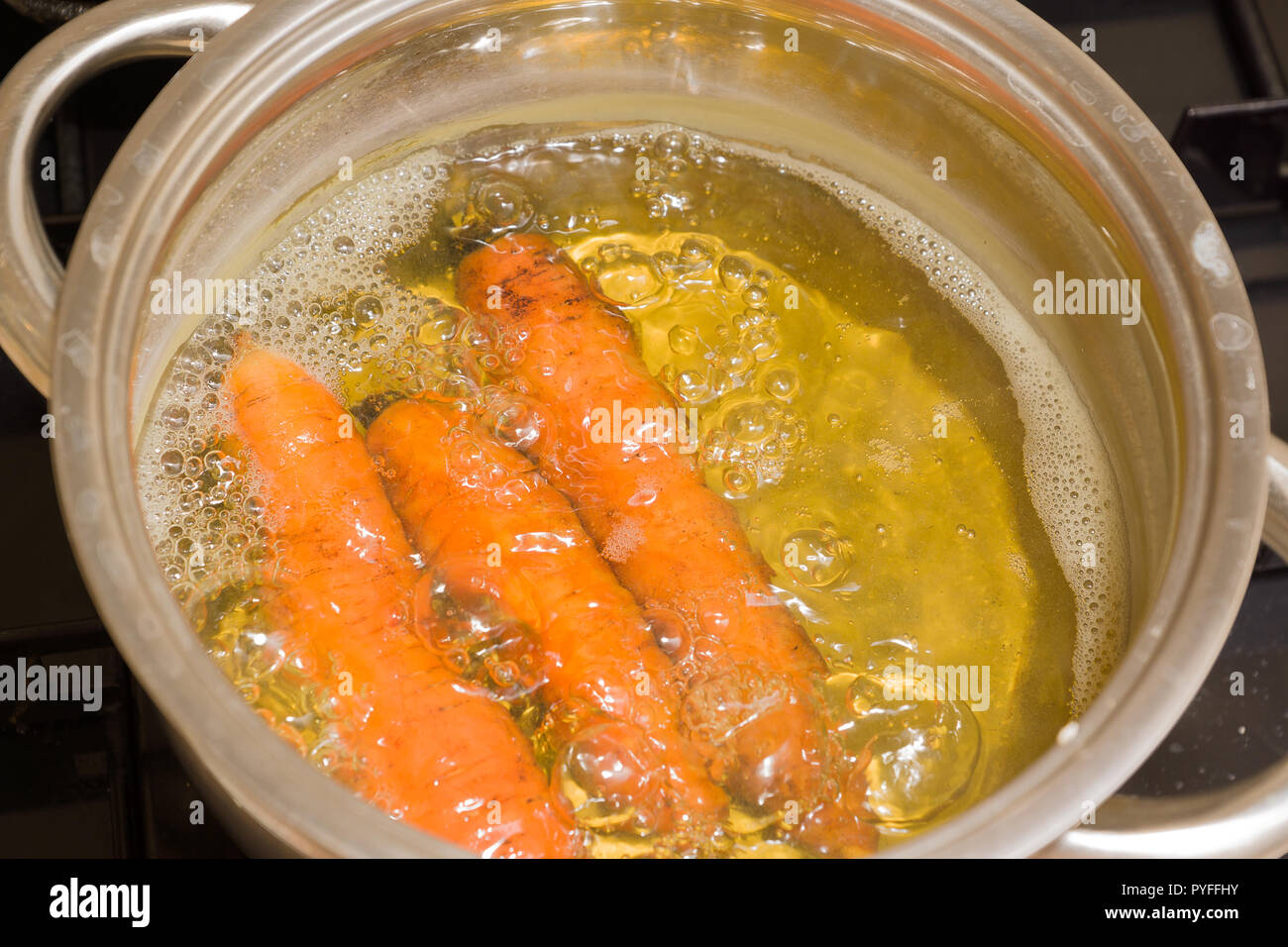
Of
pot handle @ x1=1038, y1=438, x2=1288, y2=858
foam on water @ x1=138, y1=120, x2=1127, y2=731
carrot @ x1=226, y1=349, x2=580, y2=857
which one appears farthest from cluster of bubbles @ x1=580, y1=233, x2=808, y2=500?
pot handle @ x1=1038, y1=438, x2=1288, y2=858

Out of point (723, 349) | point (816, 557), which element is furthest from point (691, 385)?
point (816, 557)

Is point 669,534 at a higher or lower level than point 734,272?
lower

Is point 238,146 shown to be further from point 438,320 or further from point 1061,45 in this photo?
point 1061,45

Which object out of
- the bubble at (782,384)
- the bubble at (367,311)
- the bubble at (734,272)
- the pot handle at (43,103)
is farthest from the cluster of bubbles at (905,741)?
the pot handle at (43,103)

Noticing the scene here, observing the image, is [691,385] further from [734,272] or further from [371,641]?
[371,641]

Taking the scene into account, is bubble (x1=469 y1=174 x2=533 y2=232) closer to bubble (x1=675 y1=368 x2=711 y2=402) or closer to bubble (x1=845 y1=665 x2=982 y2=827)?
bubble (x1=675 y1=368 x2=711 y2=402)

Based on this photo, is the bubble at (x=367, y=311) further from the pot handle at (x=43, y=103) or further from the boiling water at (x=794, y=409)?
the pot handle at (x=43, y=103)

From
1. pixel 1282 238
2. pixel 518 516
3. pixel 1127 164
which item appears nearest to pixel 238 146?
pixel 518 516
